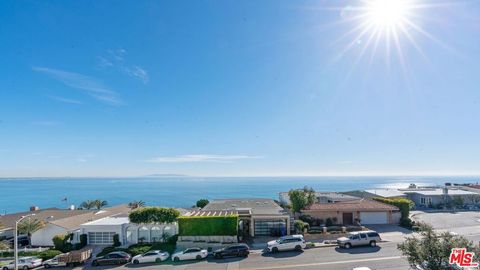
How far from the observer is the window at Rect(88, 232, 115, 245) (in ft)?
118

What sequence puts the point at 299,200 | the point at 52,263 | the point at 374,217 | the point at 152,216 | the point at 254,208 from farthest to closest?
the point at 254,208, the point at 299,200, the point at 374,217, the point at 152,216, the point at 52,263

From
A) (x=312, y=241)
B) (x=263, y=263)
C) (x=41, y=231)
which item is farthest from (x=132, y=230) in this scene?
(x=312, y=241)

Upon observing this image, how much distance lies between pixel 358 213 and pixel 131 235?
106ft

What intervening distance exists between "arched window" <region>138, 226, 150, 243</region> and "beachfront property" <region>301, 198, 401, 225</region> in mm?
22176

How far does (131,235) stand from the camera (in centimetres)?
3631

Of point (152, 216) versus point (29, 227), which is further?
point (29, 227)

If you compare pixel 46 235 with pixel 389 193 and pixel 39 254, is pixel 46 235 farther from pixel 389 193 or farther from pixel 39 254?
pixel 389 193

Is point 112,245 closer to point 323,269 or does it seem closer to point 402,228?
point 323,269

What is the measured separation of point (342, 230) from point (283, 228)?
25.7ft

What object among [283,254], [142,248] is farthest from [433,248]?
[142,248]

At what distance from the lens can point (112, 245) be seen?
3494 cm

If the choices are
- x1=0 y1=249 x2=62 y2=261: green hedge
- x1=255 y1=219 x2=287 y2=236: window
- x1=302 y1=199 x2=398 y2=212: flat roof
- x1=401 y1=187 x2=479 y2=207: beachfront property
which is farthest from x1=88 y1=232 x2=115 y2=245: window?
x1=401 y1=187 x2=479 y2=207: beachfront property

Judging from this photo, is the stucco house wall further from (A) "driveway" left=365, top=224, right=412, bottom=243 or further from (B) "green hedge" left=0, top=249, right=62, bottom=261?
(A) "driveway" left=365, top=224, right=412, bottom=243

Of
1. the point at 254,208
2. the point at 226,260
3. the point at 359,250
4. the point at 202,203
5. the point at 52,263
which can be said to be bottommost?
the point at 52,263
